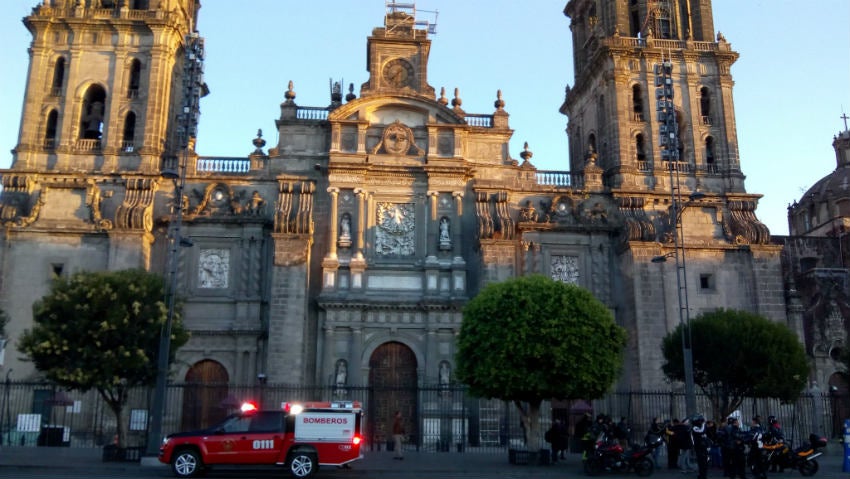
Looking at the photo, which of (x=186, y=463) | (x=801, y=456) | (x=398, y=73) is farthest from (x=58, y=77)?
(x=801, y=456)

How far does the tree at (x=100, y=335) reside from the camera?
2369 centimetres

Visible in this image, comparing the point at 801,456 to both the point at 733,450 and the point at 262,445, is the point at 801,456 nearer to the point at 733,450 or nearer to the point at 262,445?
the point at 733,450

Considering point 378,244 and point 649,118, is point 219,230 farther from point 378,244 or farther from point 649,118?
point 649,118

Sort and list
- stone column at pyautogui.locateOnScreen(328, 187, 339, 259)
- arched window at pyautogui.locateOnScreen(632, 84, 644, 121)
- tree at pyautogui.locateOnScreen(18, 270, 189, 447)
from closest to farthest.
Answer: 1. tree at pyautogui.locateOnScreen(18, 270, 189, 447)
2. stone column at pyautogui.locateOnScreen(328, 187, 339, 259)
3. arched window at pyautogui.locateOnScreen(632, 84, 644, 121)

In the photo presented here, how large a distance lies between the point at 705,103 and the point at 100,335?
31.1 metres

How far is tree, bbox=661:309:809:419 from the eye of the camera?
27484 mm

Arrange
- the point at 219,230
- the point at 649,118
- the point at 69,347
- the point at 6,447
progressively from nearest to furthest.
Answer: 1. the point at 69,347
2. the point at 6,447
3. the point at 219,230
4. the point at 649,118

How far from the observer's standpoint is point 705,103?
131 ft

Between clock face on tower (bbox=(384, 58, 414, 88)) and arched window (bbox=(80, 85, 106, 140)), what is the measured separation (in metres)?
13.9

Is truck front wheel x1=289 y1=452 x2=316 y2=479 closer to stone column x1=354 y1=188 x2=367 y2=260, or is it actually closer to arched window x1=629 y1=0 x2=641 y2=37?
stone column x1=354 y1=188 x2=367 y2=260

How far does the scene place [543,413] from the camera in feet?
108

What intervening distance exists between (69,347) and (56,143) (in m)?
15.3

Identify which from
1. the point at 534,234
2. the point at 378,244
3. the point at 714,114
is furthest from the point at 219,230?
the point at 714,114

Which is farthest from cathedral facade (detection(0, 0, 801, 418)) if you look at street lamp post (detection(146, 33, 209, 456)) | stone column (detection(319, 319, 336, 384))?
street lamp post (detection(146, 33, 209, 456))
